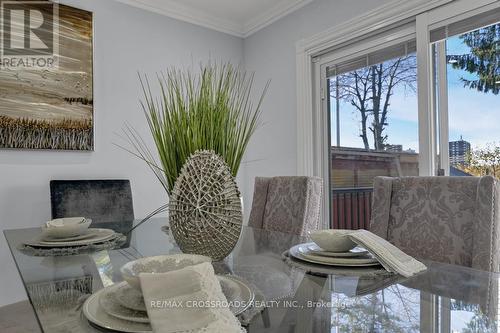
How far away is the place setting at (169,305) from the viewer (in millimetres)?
476

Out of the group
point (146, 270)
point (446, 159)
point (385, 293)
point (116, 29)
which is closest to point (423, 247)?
point (385, 293)

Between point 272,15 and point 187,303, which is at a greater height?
point 272,15

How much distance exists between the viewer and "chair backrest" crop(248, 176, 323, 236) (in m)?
1.72

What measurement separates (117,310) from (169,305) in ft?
0.47

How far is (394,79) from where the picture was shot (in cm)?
247

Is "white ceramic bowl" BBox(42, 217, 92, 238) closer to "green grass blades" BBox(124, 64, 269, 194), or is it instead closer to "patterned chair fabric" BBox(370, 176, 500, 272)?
"green grass blades" BBox(124, 64, 269, 194)

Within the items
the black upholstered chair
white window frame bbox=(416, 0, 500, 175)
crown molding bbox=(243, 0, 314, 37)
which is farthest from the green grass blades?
crown molding bbox=(243, 0, 314, 37)

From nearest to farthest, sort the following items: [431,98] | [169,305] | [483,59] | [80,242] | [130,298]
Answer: [169,305] → [130,298] → [80,242] → [483,59] → [431,98]

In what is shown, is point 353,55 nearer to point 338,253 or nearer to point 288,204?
point 288,204

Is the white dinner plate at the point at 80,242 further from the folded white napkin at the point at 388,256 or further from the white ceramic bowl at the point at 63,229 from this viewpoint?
the folded white napkin at the point at 388,256

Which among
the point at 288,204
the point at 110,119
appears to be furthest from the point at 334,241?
the point at 110,119

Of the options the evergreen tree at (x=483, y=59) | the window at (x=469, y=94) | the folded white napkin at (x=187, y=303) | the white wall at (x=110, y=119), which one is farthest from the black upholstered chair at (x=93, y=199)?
the evergreen tree at (x=483, y=59)

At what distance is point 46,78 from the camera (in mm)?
2465

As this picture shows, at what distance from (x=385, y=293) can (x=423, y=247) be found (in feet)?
1.83
